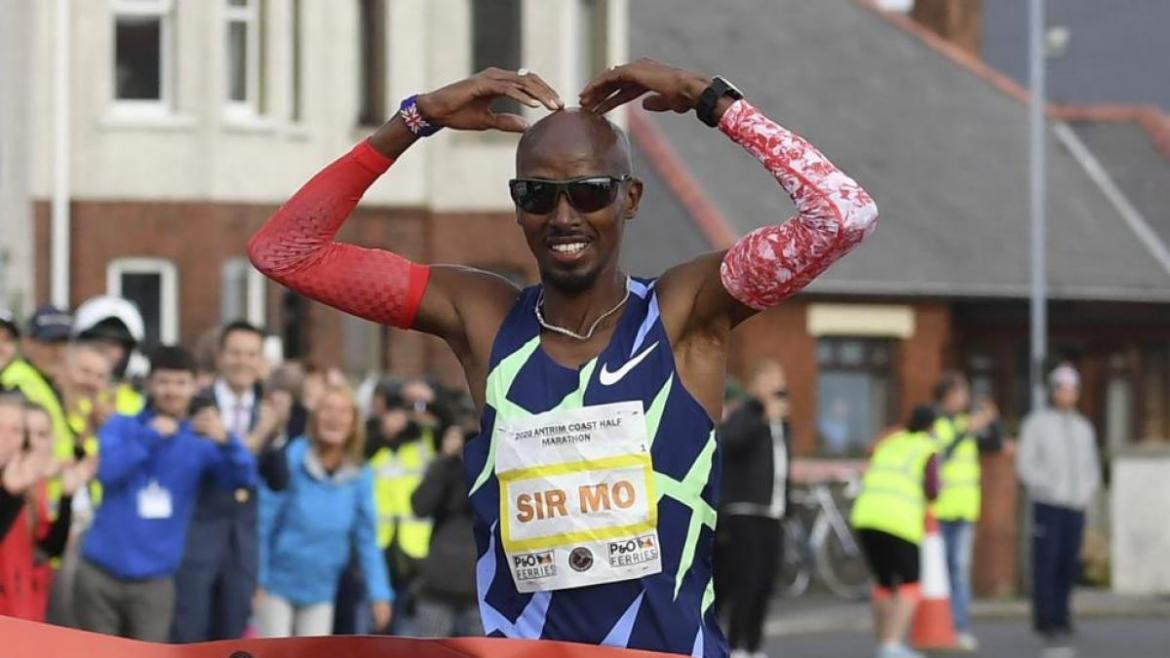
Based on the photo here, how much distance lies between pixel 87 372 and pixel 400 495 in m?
3.33

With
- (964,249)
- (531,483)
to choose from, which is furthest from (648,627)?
(964,249)

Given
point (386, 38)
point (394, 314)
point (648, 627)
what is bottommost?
point (648, 627)

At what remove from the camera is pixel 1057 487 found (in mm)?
21953

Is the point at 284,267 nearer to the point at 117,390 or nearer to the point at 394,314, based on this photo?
the point at 394,314

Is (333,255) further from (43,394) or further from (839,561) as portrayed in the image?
(839,561)

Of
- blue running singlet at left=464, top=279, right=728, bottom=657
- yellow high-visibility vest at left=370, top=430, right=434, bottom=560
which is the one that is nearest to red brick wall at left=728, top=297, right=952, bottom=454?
yellow high-visibility vest at left=370, top=430, right=434, bottom=560

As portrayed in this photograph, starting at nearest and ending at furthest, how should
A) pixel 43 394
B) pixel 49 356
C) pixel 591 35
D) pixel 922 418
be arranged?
pixel 43 394 < pixel 49 356 < pixel 922 418 < pixel 591 35

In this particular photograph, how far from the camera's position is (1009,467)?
28500mm

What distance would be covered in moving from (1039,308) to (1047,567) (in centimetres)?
1498

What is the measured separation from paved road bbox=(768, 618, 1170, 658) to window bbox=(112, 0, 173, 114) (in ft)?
34.1

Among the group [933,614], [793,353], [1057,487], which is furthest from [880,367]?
[933,614]

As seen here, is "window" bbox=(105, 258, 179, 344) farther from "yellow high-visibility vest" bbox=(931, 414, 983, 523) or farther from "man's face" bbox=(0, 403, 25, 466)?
"man's face" bbox=(0, 403, 25, 466)

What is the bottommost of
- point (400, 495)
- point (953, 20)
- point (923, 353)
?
point (400, 495)

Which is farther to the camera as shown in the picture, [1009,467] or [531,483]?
[1009,467]
